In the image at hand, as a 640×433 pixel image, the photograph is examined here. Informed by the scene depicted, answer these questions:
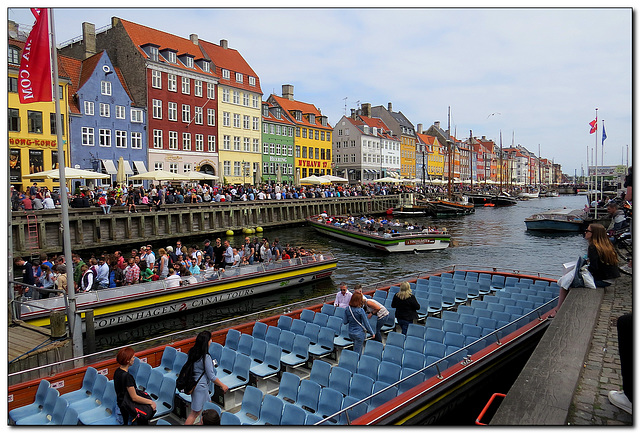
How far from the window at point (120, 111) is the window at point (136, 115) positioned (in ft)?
2.79

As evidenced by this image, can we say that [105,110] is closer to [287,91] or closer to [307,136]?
[307,136]

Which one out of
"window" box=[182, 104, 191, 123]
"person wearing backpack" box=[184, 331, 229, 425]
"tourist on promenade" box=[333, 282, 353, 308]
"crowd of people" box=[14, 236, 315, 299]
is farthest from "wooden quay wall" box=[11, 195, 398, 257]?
"person wearing backpack" box=[184, 331, 229, 425]

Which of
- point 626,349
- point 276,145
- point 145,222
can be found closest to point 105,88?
point 145,222

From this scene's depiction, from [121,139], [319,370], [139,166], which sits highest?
[121,139]

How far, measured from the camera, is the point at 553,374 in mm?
6027

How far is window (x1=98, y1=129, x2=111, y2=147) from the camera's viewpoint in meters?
40.8

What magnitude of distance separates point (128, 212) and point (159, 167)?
16548 mm

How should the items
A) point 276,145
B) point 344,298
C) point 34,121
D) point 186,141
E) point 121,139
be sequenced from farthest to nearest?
point 276,145 → point 186,141 → point 121,139 → point 34,121 → point 344,298

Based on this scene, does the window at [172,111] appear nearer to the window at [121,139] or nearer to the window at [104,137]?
the window at [121,139]

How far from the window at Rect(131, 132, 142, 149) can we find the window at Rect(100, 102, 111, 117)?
2.89 metres

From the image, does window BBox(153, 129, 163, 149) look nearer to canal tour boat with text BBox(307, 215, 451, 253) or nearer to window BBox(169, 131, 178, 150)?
window BBox(169, 131, 178, 150)

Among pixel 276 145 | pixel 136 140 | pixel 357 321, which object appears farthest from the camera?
pixel 276 145

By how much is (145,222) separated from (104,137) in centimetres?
1390

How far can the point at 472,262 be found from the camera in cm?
2884
